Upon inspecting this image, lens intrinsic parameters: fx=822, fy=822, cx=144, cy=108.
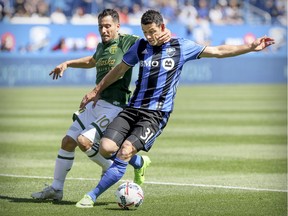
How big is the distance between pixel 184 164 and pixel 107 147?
4.28 metres

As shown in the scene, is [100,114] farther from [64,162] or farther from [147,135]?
[147,135]

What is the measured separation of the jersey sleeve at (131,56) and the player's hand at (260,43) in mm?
1300

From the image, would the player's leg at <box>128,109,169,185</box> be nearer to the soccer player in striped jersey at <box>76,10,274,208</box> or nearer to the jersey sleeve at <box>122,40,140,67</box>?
the soccer player in striped jersey at <box>76,10,274,208</box>

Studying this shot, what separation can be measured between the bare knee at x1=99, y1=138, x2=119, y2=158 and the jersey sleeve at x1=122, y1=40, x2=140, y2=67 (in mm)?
918

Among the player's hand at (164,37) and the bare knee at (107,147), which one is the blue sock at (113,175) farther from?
the player's hand at (164,37)

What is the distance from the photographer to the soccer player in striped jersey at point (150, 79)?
9.00 m

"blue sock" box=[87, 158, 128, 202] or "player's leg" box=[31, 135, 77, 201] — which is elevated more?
"blue sock" box=[87, 158, 128, 202]

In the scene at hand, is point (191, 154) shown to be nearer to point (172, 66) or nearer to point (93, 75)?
point (172, 66)

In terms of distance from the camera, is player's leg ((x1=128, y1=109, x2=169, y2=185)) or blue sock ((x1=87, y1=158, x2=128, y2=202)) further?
player's leg ((x1=128, y1=109, x2=169, y2=185))

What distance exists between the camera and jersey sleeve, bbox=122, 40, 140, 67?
920 centimetres

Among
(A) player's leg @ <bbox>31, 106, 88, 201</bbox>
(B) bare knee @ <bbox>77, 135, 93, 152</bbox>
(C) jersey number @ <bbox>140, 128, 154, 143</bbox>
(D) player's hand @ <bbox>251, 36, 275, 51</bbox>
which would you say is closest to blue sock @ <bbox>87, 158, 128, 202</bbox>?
(C) jersey number @ <bbox>140, 128, 154, 143</bbox>

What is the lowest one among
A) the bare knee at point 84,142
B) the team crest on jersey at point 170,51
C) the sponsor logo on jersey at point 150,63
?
the bare knee at point 84,142

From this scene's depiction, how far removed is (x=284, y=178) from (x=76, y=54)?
25408 millimetres

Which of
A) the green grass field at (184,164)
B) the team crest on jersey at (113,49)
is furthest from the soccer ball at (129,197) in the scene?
the team crest on jersey at (113,49)
